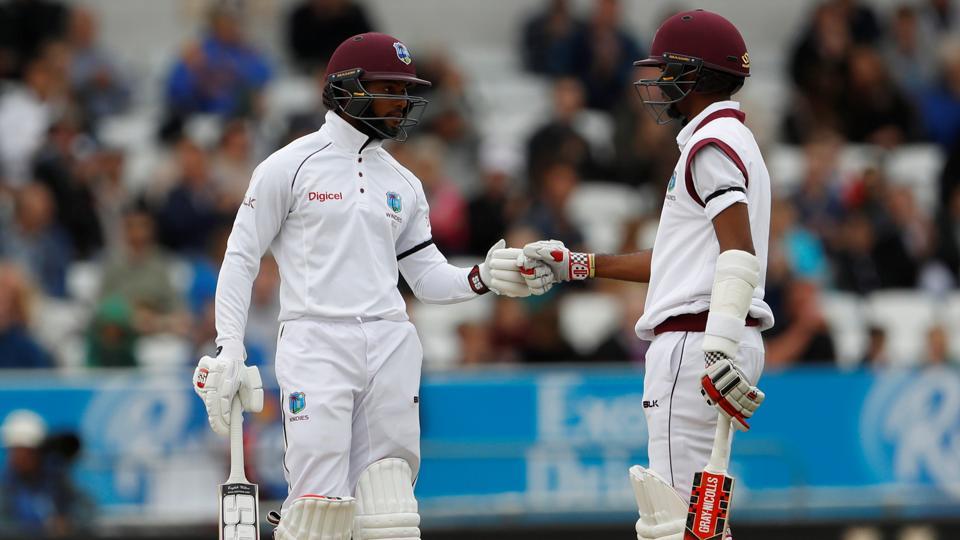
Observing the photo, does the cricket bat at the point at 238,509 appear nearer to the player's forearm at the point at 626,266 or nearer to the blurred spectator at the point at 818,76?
the player's forearm at the point at 626,266

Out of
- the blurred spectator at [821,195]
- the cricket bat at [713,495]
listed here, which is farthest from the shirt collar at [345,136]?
the blurred spectator at [821,195]

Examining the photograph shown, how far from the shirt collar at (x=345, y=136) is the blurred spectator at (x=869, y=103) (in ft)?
31.7

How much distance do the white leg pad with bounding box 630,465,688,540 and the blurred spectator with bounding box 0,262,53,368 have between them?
6.54 metres

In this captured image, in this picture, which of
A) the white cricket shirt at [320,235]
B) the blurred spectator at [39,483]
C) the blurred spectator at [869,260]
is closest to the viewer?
the white cricket shirt at [320,235]

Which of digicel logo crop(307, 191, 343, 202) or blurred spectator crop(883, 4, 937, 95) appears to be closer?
digicel logo crop(307, 191, 343, 202)

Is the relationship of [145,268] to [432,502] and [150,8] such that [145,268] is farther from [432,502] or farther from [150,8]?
[150,8]

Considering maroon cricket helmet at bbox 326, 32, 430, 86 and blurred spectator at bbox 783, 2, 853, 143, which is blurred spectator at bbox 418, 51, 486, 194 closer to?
blurred spectator at bbox 783, 2, 853, 143

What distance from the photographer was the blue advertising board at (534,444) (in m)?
11.7

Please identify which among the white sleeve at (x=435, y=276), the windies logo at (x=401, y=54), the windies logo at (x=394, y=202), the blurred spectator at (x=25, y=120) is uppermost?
the blurred spectator at (x=25, y=120)

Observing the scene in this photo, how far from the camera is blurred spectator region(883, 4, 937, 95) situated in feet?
56.4

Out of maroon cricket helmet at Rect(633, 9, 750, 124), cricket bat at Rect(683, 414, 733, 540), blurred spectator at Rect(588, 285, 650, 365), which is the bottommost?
cricket bat at Rect(683, 414, 733, 540)

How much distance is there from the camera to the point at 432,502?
38.9 feet

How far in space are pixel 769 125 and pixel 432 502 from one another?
616 centimetres

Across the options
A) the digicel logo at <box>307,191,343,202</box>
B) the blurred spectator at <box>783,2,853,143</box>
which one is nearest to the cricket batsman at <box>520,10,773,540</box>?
the digicel logo at <box>307,191,343,202</box>
